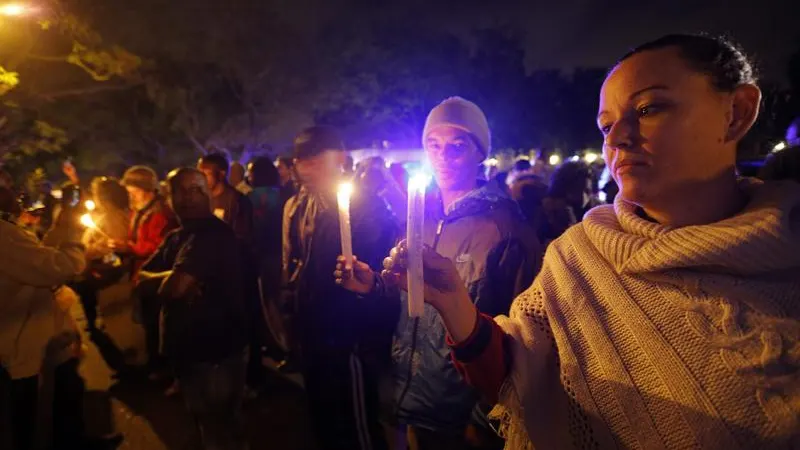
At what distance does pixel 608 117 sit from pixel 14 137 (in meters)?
11.8

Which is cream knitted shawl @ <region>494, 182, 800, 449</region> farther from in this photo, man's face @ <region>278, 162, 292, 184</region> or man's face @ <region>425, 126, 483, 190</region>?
man's face @ <region>278, 162, 292, 184</region>

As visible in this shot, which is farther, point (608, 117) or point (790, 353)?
point (608, 117)

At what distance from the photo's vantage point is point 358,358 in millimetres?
3424

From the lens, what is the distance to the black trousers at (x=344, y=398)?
3.39m

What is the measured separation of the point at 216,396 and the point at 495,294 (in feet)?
7.72

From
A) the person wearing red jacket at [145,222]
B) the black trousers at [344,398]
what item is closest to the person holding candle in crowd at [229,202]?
the person wearing red jacket at [145,222]

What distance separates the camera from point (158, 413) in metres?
4.84

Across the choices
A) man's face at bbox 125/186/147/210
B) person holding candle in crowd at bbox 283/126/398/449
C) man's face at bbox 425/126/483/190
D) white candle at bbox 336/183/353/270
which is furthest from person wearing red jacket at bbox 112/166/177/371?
white candle at bbox 336/183/353/270

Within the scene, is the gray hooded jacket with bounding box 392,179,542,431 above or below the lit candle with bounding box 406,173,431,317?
below

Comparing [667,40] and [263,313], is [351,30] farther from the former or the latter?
[667,40]

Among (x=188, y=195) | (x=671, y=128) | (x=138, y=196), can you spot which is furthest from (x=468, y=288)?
(x=138, y=196)

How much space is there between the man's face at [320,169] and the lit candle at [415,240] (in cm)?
231

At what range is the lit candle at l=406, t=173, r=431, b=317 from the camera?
4.17 ft

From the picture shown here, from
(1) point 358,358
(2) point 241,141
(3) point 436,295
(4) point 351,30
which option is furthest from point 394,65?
(3) point 436,295
